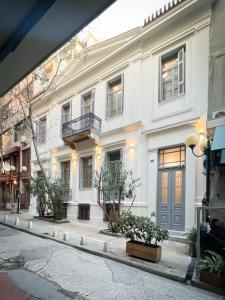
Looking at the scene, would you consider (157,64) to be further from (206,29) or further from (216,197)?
(216,197)

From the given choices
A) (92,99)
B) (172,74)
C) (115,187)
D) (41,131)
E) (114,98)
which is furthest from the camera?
(41,131)

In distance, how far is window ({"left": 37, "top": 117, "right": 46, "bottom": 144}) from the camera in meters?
21.0

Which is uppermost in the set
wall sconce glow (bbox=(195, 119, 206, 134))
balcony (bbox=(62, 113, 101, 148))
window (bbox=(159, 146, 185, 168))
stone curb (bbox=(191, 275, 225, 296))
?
balcony (bbox=(62, 113, 101, 148))

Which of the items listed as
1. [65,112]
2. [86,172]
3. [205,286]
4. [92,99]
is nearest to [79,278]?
[205,286]

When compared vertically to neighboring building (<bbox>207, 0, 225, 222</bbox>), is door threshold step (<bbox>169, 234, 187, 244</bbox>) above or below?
below

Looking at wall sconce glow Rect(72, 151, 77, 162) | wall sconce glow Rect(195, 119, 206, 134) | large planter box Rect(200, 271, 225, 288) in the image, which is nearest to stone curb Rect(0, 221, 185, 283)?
large planter box Rect(200, 271, 225, 288)

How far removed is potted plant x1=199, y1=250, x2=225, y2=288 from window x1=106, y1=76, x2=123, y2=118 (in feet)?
31.6

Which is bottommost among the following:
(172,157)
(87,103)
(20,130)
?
(172,157)

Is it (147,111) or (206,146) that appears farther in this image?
(147,111)

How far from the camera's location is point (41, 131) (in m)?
21.3

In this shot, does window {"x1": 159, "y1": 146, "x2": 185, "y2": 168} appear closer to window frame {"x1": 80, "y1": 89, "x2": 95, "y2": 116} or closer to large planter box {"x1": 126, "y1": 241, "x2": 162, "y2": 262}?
large planter box {"x1": 126, "y1": 241, "x2": 162, "y2": 262}

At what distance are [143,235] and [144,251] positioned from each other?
0.40m

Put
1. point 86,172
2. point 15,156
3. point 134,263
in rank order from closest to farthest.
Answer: point 134,263
point 86,172
point 15,156

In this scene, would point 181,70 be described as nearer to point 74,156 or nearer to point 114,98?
point 114,98
